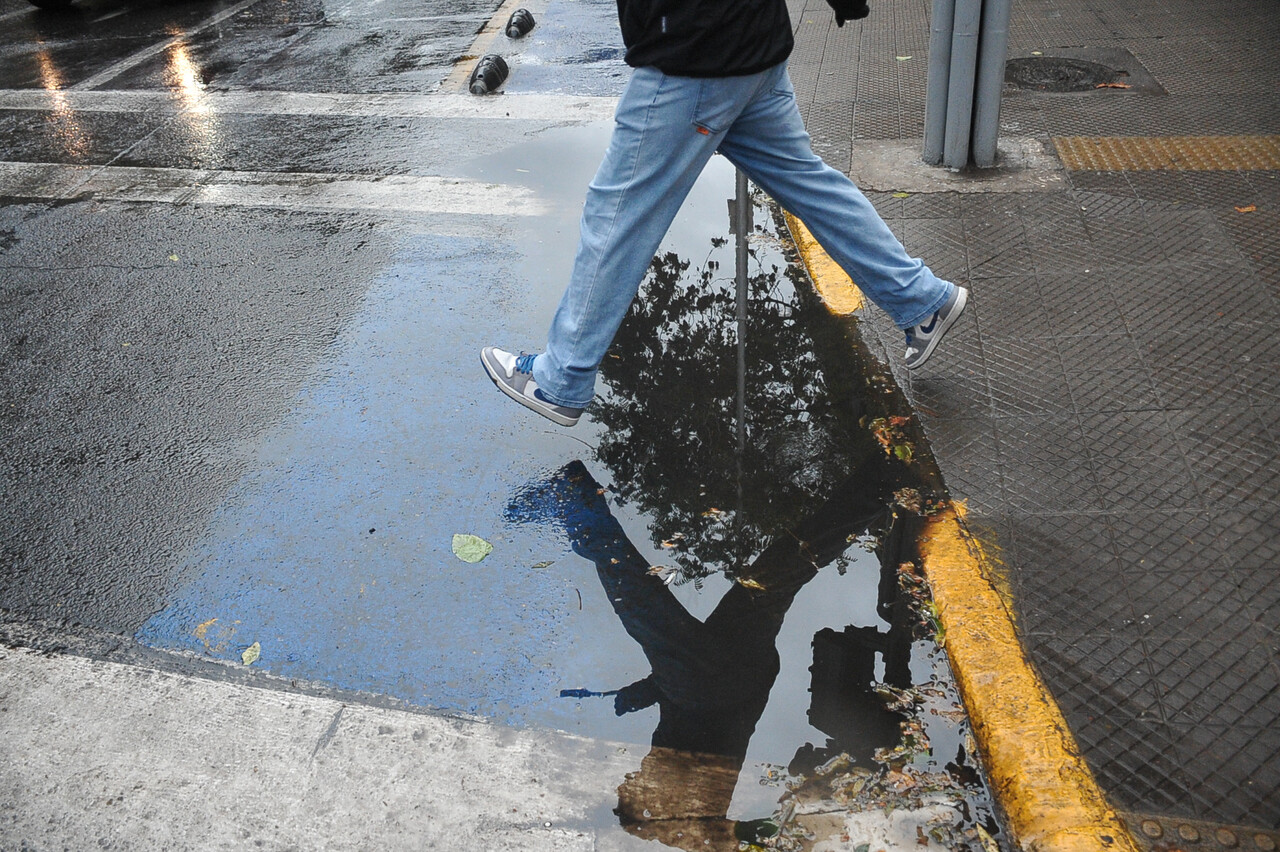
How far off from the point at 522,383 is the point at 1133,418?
7.19 feet

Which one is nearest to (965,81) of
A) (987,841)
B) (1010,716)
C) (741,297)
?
(741,297)

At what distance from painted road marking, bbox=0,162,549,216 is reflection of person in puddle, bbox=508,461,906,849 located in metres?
2.75

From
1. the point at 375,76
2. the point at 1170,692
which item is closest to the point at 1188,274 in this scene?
the point at 1170,692

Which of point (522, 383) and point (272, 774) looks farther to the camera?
point (522, 383)

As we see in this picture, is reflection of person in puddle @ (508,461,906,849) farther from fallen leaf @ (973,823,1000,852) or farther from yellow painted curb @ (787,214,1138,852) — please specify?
fallen leaf @ (973,823,1000,852)

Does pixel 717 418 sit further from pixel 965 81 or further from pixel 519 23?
pixel 519 23

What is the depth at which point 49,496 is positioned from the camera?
3955 mm

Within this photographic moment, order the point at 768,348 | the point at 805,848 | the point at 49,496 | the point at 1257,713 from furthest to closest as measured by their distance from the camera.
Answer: the point at 768,348 < the point at 49,496 < the point at 1257,713 < the point at 805,848

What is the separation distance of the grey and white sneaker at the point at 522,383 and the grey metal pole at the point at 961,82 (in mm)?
2971

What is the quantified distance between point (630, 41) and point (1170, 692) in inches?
95.9

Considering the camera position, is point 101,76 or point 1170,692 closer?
point 1170,692

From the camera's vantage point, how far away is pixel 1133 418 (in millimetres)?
3861

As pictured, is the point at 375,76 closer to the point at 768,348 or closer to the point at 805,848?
the point at 768,348

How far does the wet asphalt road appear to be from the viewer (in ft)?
10.7
